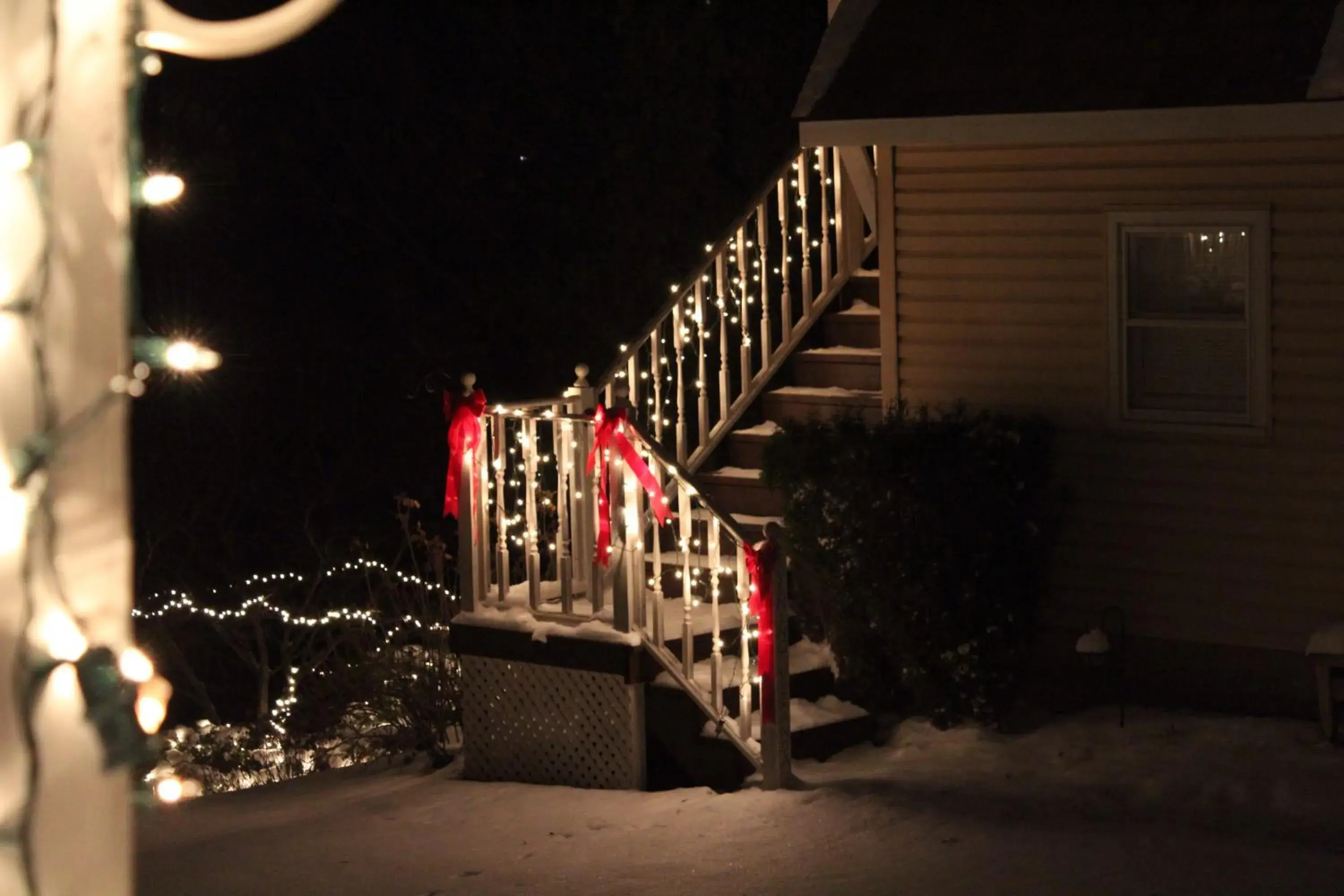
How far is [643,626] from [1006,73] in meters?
3.32

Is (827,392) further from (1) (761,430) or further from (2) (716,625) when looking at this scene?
(2) (716,625)

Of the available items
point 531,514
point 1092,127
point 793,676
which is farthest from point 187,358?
point 1092,127

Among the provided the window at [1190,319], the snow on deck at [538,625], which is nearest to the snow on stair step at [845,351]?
the window at [1190,319]

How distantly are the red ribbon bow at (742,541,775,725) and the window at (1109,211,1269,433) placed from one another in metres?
2.37

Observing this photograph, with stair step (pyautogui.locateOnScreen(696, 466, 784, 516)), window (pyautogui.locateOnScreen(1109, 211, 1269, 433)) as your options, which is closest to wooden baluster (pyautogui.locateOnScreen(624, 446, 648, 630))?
stair step (pyautogui.locateOnScreen(696, 466, 784, 516))

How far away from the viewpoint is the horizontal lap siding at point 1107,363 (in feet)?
29.1

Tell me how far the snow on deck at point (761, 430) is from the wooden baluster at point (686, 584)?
1.98 m

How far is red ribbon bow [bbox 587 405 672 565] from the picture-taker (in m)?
8.55

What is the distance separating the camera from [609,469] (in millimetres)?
8703

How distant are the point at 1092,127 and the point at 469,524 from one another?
3.69m

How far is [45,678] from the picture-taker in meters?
2.95

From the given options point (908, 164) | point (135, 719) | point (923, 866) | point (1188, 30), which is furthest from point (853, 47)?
point (135, 719)

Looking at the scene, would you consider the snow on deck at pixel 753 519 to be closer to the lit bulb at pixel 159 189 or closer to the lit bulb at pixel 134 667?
the lit bulb at pixel 159 189

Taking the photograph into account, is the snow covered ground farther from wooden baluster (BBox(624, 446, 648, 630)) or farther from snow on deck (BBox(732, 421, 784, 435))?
snow on deck (BBox(732, 421, 784, 435))
